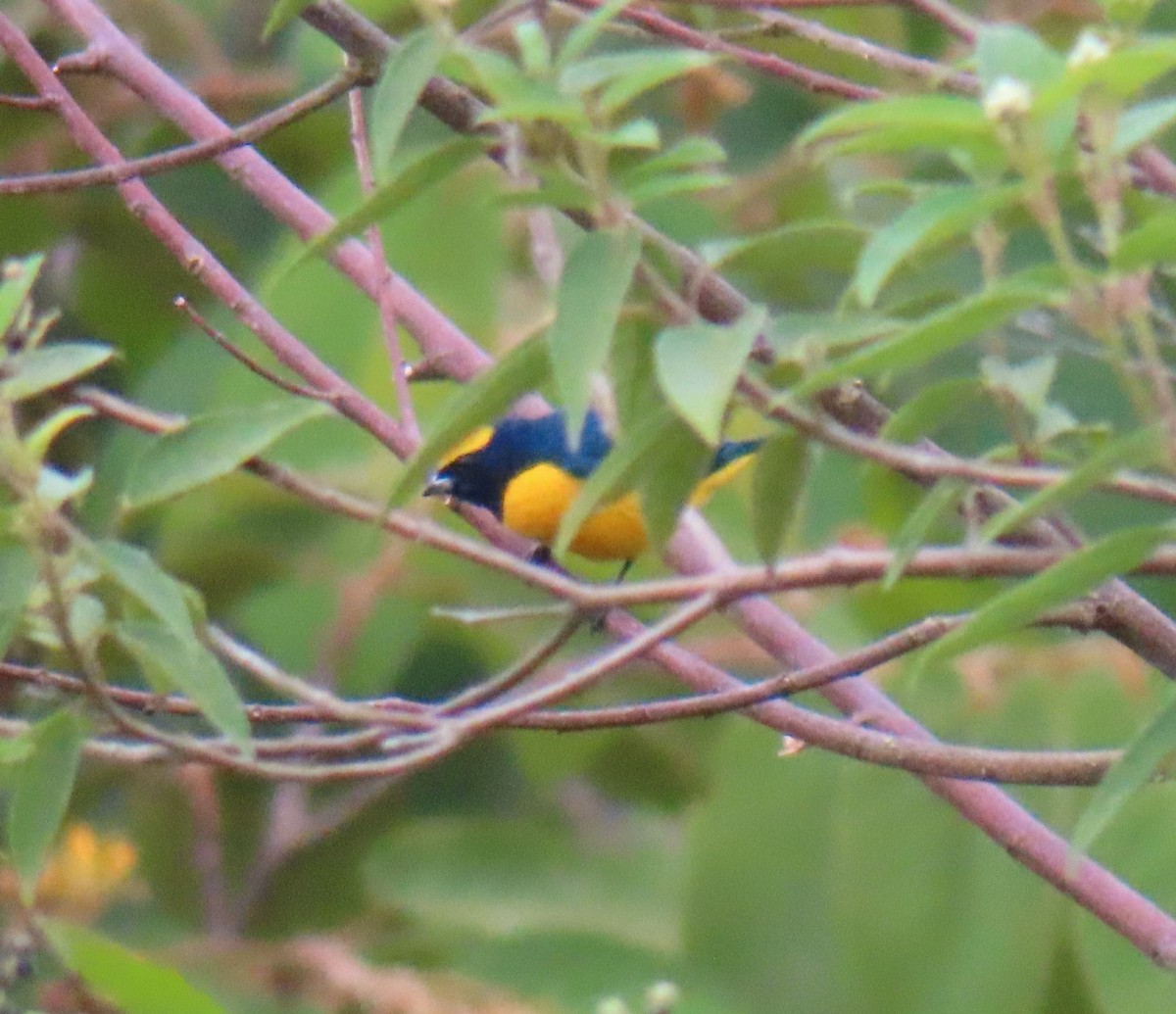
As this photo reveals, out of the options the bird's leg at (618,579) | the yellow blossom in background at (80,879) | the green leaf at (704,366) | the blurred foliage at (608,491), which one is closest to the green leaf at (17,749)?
the blurred foliage at (608,491)

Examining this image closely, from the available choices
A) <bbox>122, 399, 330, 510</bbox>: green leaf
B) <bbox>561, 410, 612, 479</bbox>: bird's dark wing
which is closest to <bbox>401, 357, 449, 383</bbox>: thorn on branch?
<bbox>122, 399, 330, 510</bbox>: green leaf

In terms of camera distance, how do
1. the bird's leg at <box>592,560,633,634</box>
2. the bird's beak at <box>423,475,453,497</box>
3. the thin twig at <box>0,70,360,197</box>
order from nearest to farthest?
the thin twig at <box>0,70,360,197</box>
the bird's leg at <box>592,560,633,634</box>
the bird's beak at <box>423,475,453,497</box>

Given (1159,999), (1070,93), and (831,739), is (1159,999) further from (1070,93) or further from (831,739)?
(1070,93)

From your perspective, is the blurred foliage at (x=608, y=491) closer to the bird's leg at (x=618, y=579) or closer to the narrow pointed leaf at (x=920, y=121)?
the narrow pointed leaf at (x=920, y=121)

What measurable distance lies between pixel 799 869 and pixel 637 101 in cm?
106

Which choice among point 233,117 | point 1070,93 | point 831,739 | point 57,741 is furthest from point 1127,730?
point 233,117

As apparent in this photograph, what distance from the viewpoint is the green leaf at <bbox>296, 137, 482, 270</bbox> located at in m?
0.62

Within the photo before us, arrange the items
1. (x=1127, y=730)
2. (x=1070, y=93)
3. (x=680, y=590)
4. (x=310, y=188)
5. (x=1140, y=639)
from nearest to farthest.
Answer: (x=1070, y=93)
(x=680, y=590)
(x=1140, y=639)
(x=1127, y=730)
(x=310, y=188)

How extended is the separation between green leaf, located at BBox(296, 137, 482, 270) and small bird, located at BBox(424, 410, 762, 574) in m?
1.16

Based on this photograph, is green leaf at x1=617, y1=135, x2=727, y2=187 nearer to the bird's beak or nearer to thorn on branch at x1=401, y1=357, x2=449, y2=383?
thorn on branch at x1=401, y1=357, x2=449, y2=383

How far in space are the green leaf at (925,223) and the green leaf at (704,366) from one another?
1.5 inches

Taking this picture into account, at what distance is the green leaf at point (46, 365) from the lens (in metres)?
0.69

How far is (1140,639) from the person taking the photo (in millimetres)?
860

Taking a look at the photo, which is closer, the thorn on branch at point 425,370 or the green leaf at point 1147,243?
the green leaf at point 1147,243
